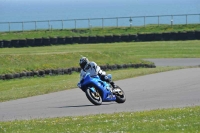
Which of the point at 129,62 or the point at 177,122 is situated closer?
the point at 177,122

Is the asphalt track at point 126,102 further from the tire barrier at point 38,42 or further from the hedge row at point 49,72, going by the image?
the tire barrier at point 38,42

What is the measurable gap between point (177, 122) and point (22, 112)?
5.33m

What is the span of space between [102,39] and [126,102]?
30527 millimetres

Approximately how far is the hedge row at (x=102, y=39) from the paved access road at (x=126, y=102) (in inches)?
917

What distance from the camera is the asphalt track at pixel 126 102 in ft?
55.2

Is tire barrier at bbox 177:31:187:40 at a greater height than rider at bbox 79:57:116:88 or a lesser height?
lesser

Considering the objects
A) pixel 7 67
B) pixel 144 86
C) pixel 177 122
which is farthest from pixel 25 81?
pixel 177 122

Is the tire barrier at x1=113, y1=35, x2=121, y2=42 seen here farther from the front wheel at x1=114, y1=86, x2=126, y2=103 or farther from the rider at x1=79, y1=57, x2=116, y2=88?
the rider at x1=79, y1=57, x2=116, y2=88

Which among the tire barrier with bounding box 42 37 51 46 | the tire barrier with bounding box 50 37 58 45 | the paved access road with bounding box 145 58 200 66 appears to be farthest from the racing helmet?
the tire barrier with bounding box 50 37 58 45

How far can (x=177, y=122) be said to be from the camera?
1291cm

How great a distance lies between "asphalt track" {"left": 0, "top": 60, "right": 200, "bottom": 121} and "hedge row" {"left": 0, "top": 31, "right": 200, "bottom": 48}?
23.3m

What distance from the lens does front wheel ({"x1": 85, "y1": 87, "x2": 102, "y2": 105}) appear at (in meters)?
17.8

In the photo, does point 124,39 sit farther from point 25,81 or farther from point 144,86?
point 144,86

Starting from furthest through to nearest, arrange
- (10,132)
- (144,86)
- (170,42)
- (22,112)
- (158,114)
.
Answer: (170,42) → (144,86) → (22,112) → (158,114) → (10,132)
